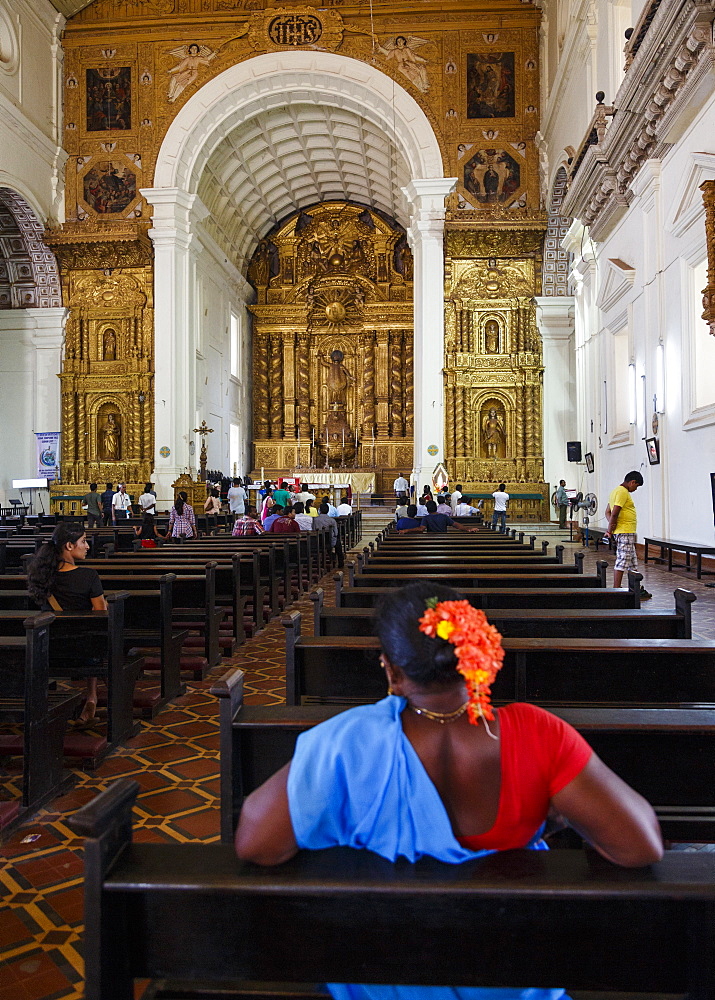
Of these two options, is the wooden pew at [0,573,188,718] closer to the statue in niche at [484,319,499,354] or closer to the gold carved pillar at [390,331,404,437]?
the statue in niche at [484,319,499,354]

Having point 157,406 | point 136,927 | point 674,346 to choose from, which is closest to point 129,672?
point 136,927

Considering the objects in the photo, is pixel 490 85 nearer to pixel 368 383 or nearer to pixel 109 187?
pixel 109 187

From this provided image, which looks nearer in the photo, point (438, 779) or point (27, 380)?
point (438, 779)

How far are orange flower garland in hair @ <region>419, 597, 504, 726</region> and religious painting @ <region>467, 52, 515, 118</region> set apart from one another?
21988mm

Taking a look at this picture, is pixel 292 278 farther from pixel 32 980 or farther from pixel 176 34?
pixel 32 980

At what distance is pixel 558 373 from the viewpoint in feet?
70.3

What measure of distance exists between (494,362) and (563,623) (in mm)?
18539

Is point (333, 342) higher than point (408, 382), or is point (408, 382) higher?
point (333, 342)

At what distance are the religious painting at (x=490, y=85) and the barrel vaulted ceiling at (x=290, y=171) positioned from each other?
110 inches

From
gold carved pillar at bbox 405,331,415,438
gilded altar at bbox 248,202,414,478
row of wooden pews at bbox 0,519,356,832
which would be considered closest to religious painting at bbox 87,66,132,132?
gilded altar at bbox 248,202,414,478

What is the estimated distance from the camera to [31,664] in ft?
10.8

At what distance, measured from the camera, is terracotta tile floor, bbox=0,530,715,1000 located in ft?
7.09

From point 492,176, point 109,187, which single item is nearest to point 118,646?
point 492,176

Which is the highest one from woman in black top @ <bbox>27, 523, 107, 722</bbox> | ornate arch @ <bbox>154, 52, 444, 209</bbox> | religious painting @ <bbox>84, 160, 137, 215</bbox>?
ornate arch @ <bbox>154, 52, 444, 209</bbox>
